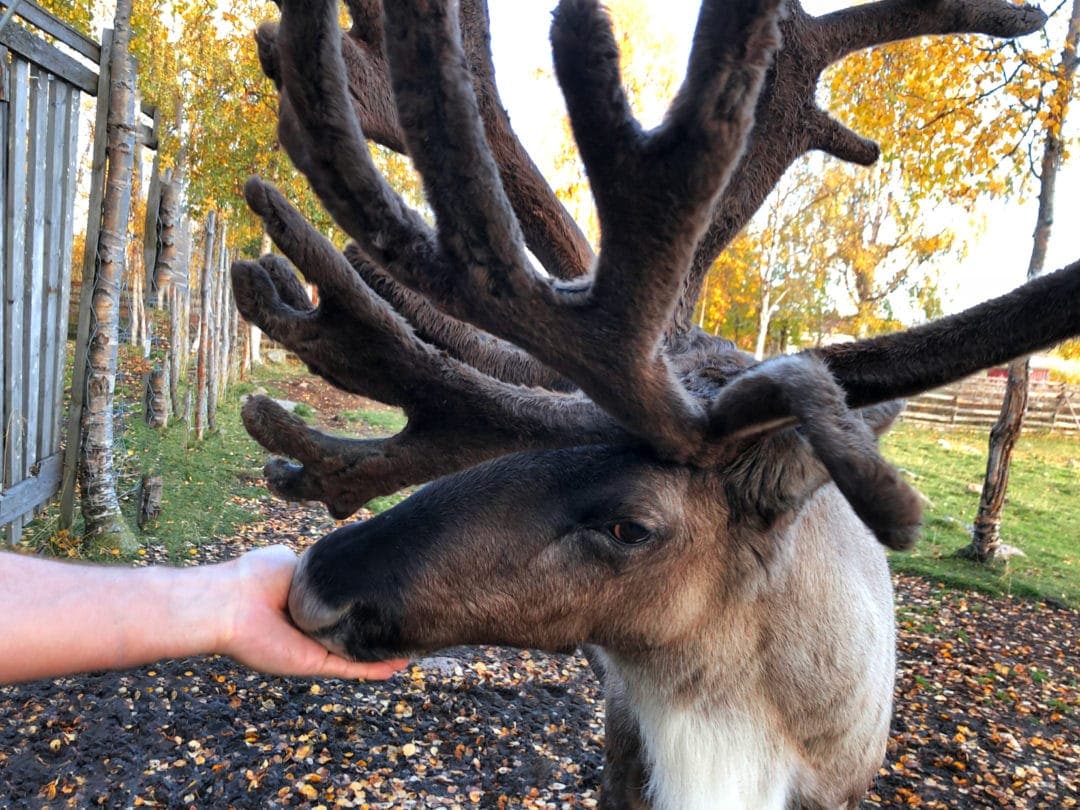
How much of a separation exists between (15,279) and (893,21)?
445 cm

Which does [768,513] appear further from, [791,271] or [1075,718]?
[791,271]

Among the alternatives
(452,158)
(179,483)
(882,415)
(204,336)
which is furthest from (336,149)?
(204,336)

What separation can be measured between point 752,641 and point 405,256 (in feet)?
4.10

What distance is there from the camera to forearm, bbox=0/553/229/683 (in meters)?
1.45

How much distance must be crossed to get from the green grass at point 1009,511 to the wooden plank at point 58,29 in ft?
17.1

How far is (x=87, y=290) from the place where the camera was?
4797 mm

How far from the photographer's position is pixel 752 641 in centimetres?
182

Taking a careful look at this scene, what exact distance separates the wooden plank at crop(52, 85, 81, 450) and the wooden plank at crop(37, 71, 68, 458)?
19 millimetres

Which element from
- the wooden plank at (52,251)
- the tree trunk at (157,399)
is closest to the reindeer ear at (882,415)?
the wooden plank at (52,251)

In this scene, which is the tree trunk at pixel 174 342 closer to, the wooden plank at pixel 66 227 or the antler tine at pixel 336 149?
the wooden plank at pixel 66 227

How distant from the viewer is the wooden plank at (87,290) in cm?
464

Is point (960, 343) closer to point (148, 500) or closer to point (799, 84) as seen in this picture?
point (799, 84)

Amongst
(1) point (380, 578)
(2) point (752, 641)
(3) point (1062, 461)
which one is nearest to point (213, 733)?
(1) point (380, 578)

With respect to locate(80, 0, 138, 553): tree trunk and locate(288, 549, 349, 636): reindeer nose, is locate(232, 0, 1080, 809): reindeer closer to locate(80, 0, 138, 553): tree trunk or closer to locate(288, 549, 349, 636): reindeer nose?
locate(288, 549, 349, 636): reindeer nose
